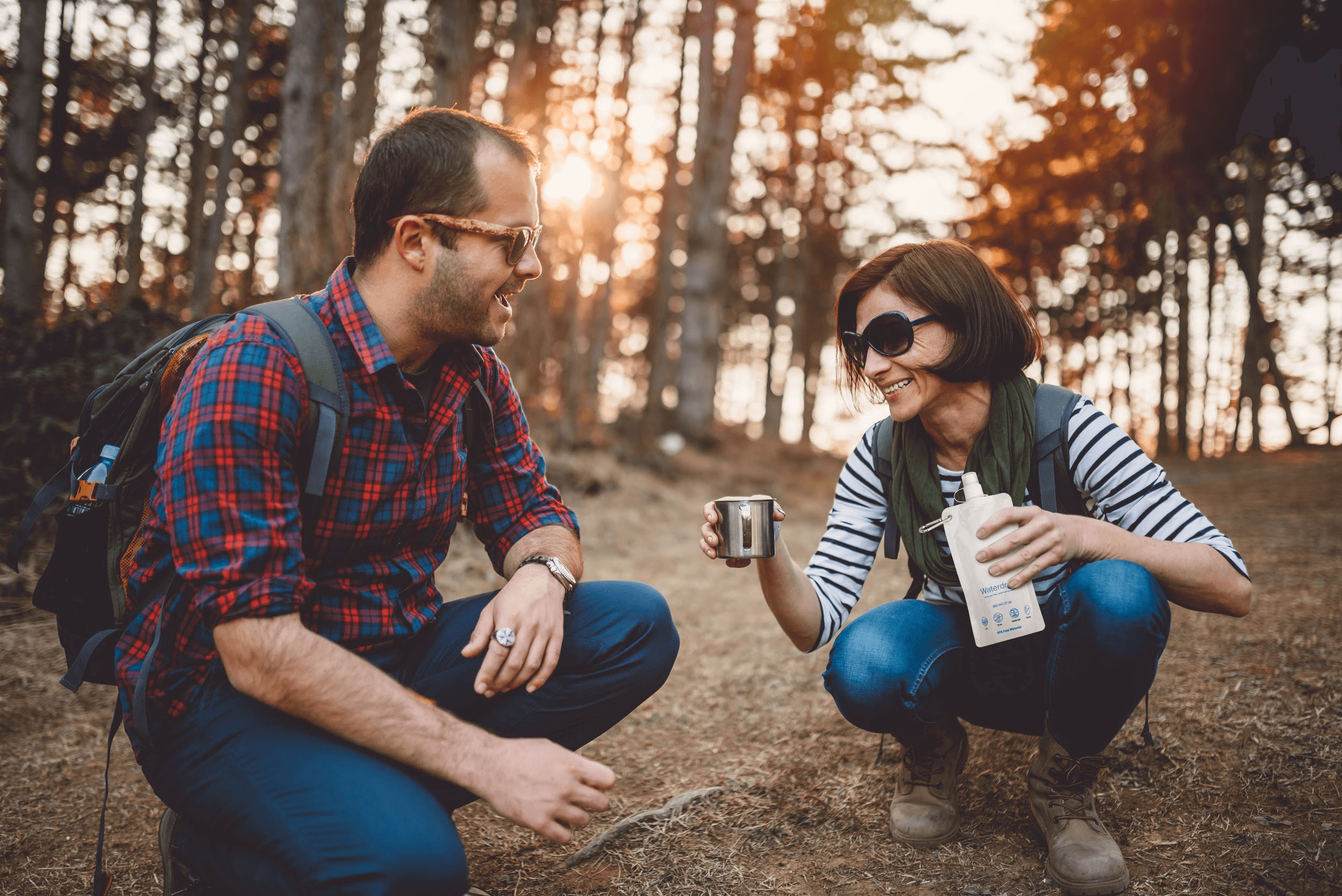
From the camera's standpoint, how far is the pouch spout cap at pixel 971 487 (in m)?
1.94

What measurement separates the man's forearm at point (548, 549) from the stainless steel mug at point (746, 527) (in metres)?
0.48

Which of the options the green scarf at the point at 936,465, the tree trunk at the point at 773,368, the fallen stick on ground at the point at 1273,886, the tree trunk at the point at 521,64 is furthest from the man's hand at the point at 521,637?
the tree trunk at the point at 773,368

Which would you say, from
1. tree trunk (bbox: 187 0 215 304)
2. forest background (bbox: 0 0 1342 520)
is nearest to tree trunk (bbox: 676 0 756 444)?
forest background (bbox: 0 0 1342 520)

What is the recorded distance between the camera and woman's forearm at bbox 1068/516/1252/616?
191cm

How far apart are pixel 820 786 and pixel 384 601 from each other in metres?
1.62

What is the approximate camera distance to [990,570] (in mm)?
1896

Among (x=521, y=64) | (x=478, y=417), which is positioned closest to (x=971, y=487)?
(x=478, y=417)

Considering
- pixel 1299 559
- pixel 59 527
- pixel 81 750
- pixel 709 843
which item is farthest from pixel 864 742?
pixel 1299 559

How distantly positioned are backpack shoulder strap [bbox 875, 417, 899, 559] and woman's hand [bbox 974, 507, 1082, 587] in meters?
0.43

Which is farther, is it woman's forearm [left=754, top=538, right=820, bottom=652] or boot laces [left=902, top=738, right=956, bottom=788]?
boot laces [left=902, top=738, right=956, bottom=788]

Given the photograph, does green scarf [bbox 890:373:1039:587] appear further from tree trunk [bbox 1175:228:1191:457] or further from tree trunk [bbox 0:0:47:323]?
tree trunk [bbox 1175:228:1191:457]

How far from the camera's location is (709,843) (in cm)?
228

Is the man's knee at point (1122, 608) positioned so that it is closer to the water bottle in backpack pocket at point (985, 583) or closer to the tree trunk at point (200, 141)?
the water bottle in backpack pocket at point (985, 583)

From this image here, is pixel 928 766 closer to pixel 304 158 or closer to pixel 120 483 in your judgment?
pixel 120 483
